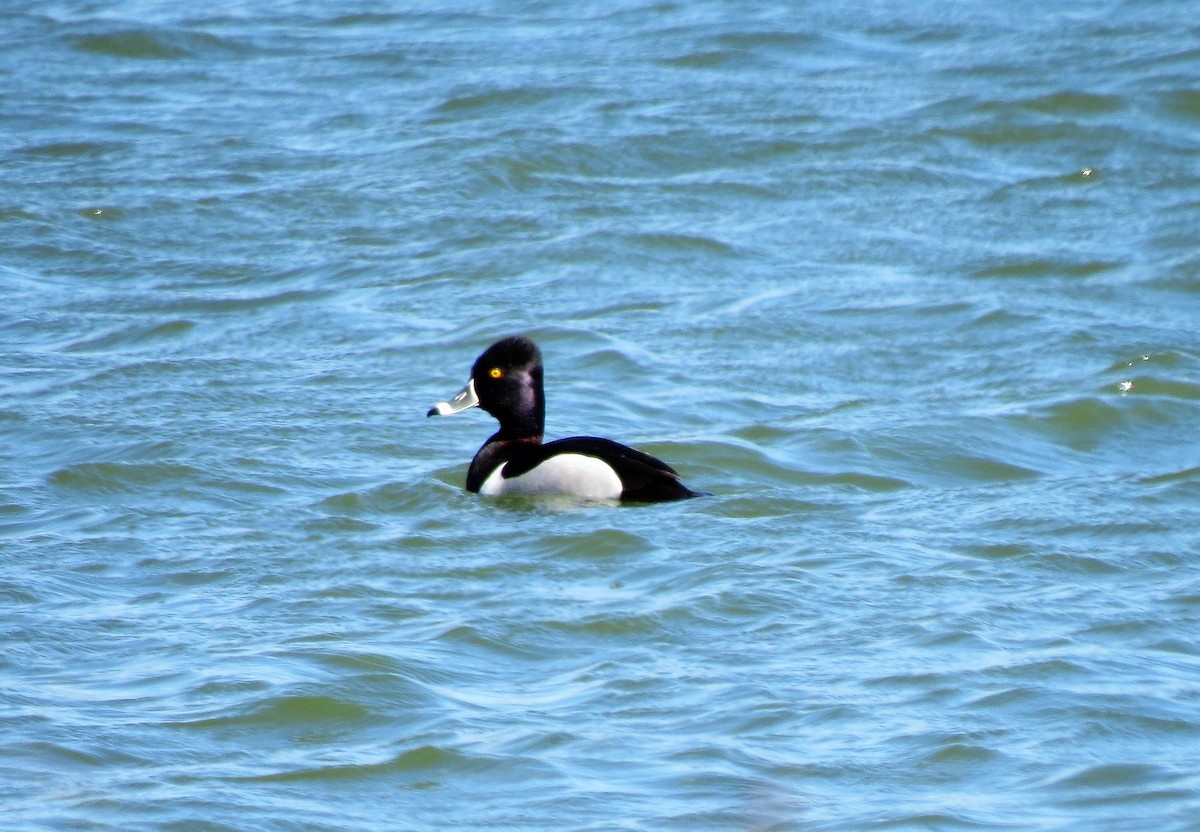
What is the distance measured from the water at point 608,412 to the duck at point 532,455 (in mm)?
159

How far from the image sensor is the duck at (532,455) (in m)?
8.67

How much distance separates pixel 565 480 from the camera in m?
8.95

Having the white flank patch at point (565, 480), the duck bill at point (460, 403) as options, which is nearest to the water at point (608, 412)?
the white flank patch at point (565, 480)

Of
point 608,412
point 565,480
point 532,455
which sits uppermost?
point 608,412

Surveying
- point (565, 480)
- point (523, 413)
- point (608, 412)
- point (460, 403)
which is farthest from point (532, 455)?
point (608, 412)

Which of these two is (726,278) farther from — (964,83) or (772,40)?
(772,40)

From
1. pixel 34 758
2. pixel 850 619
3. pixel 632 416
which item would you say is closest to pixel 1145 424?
pixel 632 416

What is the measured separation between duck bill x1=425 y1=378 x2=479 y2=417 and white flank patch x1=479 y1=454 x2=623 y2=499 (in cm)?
53

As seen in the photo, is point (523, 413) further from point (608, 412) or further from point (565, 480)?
point (608, 412)

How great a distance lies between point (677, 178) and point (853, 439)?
492 centimetres

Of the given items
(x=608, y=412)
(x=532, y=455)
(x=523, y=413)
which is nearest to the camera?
(x=532, y=455)

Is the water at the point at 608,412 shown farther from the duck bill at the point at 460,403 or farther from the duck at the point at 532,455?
the duck bill at the point at 460,403

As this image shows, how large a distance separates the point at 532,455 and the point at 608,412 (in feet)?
3.93

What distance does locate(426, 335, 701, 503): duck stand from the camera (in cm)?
867
